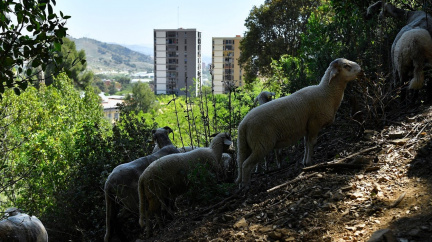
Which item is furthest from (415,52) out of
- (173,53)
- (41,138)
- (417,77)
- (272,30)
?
(173,53)

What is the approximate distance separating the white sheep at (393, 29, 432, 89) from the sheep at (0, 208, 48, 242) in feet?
24.0

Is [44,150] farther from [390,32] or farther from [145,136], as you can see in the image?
[390,32]

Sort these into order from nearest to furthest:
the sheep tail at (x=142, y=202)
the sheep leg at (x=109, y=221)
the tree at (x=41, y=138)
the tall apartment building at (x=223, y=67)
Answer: the sheep tail at (x=142, y=202) → the sheep leg at (x=109, y=221) → the tall apartment building at (x=223, y=67) → the tree at (x=41, y=138)

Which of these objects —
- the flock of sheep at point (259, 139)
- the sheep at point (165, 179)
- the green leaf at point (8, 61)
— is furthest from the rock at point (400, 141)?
the green leaf at point (8, 61)

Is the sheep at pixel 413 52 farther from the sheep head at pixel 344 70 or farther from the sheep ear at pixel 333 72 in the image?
the sheep ear at pixel 333 72

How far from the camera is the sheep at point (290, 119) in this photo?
6.45 metres

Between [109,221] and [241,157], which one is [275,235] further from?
[109,221]

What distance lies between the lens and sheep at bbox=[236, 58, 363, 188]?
21.2ft

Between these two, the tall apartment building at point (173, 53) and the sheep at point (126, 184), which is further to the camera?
the tall apartment building at point (173, 53)

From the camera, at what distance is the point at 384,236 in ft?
12.4

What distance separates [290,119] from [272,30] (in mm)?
25084

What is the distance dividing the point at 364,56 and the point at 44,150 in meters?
12.2

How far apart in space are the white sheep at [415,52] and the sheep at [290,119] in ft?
4.79

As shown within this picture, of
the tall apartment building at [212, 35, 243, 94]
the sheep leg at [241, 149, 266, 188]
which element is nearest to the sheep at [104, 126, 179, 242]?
the tall apartment building at [212, 35, 243, 94]
